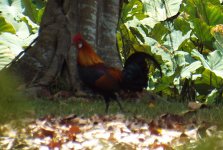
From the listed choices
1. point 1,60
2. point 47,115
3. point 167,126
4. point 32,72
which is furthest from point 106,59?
point 167,126

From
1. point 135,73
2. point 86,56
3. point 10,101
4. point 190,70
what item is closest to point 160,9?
point 190,70

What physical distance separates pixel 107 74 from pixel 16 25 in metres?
5.59

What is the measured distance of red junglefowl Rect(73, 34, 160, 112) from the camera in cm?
721

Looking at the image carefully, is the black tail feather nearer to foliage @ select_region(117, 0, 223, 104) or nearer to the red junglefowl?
the red junglefowl

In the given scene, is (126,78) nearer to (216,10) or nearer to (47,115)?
(47,115)

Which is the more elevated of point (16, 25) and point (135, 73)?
point (16, 25)

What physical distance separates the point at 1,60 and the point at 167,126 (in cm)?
478

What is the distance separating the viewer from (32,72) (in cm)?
888

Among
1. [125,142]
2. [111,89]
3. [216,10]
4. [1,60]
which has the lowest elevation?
[125,142]

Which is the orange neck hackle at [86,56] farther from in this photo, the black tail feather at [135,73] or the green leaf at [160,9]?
the green leaf at [160,9]

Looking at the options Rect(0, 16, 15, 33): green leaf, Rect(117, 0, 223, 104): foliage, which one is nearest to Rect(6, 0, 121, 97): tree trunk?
Rect(117, 0, 223, 104): foliage

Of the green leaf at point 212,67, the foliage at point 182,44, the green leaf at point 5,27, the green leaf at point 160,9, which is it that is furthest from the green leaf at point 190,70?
the green leaf at point 5,27

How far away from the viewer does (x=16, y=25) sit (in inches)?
487

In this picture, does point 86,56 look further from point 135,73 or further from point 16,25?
point 16,25
